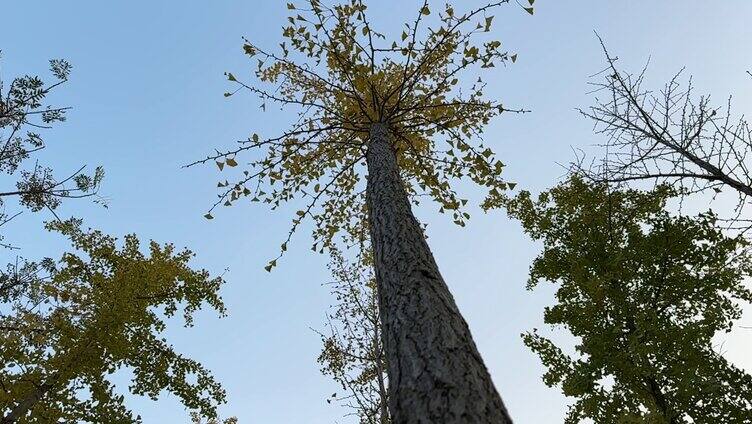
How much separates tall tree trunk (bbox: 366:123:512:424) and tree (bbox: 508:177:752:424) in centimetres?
355

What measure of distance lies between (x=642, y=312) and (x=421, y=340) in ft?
18.4

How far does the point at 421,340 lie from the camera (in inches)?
84.7

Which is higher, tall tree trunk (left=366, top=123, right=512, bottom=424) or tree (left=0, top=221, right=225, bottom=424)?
tree (left=0, top=221, right=225, bottom=424)

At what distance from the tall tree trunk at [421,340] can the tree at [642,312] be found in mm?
3554

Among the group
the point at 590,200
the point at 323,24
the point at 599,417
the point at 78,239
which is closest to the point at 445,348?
the point at 323,24

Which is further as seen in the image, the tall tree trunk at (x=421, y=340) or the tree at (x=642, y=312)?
the tree at (x=642, y=312)

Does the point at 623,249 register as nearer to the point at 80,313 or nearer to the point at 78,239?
the point at 80,313

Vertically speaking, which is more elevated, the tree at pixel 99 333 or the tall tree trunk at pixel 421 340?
the tree at pixel 99 333

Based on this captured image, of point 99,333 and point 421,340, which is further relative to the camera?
point 99,333

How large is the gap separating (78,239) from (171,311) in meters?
2.20

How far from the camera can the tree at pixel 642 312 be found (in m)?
5.75

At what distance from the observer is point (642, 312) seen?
251 inches

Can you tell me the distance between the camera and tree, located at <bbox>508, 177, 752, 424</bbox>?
575 cm

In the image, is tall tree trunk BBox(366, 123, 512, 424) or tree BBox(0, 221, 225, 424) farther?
tree BBox(0, 221, 225, 424)
